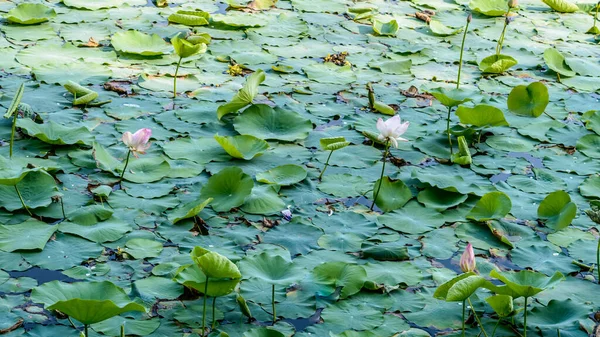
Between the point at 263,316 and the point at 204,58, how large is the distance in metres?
2.27

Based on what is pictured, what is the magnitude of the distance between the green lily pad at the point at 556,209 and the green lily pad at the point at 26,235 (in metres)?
1.71

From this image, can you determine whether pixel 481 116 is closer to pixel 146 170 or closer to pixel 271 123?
pixel 271 123

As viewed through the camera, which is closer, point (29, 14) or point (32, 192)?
point (32, 192)

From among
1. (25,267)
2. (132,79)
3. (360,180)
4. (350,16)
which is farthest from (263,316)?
(350,16)

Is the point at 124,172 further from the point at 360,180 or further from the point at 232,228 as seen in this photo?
the point at 360,180

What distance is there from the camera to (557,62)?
4371 millimetres

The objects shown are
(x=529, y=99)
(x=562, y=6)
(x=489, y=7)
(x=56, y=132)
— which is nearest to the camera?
(x=56, y=132)

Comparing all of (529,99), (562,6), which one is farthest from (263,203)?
(562,6)

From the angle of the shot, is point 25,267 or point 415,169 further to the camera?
point 415,169

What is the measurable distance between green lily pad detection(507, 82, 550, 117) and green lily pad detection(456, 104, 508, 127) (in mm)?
338

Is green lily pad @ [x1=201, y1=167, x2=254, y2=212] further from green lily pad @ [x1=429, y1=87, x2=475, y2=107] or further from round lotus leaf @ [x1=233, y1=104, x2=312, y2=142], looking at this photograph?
green lily pad @ [x1=429, y1=87, x2=475, y2=107]

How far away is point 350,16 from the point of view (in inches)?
201

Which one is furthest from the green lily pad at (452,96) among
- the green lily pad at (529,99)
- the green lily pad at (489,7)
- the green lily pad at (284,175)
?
the green lily pad at (489,7)

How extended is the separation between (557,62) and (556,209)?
181 cm
